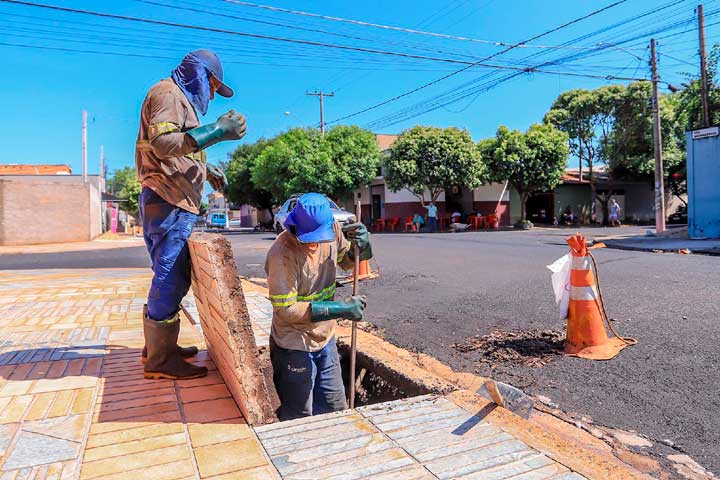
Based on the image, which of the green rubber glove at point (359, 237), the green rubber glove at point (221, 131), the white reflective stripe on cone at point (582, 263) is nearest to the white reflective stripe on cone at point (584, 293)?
the white reflective stripe on cone at point (582, 263)

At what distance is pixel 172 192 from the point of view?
9.62 feet

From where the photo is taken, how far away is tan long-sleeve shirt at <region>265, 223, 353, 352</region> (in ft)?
9.66

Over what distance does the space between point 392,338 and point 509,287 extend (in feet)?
9.59

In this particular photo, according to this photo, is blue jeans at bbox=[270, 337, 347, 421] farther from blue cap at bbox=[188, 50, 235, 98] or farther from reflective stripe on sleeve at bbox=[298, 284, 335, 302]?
blue cap at bbox=[188, 50, 235, 98]

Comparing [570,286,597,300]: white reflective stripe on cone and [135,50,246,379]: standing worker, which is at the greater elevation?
[135,50,246,379]: standing worker

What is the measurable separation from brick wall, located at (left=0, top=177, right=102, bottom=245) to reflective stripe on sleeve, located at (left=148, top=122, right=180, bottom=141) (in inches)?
871

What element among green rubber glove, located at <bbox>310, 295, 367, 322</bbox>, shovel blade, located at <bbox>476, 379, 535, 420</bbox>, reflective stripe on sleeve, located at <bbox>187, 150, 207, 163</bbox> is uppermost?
reflective stripe on sleeve, located at <bbox>187, 150, 207, 163</bbox>

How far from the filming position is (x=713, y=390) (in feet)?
10.5

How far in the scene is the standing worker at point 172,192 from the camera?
2.80m

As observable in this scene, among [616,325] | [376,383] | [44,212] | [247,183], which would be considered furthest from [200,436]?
[247,183]

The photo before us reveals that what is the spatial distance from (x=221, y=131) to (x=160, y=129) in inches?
12.1

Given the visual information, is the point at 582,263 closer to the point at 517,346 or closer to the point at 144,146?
the point at 517,346

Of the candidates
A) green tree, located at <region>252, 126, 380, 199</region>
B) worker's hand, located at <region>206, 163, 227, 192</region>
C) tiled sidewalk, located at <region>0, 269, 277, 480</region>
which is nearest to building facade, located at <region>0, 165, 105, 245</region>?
green tree, located at <region>252, 126, 380, 199</region>

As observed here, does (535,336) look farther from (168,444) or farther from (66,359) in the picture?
(66,359)
